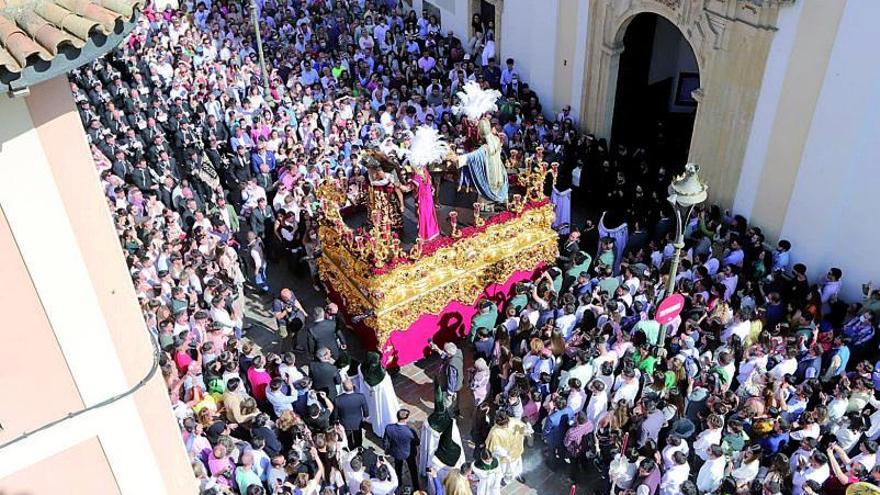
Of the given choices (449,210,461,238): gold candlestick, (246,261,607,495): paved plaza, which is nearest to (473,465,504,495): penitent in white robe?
(246,261,607,495): paved plaza

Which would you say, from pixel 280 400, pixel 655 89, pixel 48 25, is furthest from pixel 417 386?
pixel 655 89

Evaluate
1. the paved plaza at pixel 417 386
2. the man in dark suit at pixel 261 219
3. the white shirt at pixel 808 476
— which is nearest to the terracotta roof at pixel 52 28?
the paved plaza at pixel 417 386

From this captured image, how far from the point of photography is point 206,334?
33.3 ft

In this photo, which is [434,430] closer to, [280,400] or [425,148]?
[280,400]

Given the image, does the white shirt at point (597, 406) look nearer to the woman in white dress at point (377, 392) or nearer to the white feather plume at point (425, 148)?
the woman in white dress at point (377, 392)

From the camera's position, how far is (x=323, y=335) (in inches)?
406

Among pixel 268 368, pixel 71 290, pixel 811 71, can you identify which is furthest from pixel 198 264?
pixel 811 71

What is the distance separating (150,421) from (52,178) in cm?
202

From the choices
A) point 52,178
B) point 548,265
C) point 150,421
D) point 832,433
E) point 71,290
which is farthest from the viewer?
point 548,265

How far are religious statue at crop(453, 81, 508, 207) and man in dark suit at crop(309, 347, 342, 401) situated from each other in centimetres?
347

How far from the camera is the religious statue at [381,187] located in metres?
11.1

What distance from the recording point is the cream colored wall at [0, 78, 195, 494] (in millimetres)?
4469

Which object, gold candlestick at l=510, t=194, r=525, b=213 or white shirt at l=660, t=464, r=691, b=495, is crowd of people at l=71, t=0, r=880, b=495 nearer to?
white shirt at l=660, t=464, r=691, b=495

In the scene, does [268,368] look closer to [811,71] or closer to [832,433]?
[832,433]
